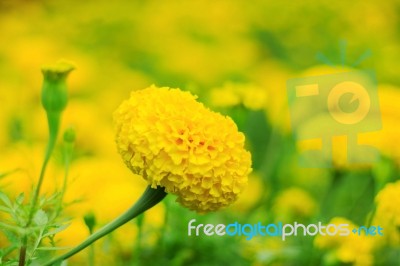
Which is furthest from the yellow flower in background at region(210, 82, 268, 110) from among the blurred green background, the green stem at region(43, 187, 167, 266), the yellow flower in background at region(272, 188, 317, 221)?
the green stem at region(43, 187, 167, 266)

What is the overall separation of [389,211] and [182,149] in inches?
15.0

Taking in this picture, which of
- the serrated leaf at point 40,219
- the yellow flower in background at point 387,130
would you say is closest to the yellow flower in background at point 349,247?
the yellow flower in background at point 387,130

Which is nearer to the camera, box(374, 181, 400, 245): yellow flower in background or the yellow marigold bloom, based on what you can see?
the yellow marigold bloom

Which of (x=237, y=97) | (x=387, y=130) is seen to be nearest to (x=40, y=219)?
(x=237, y=97)

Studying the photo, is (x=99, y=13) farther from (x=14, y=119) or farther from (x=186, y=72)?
(x=14, y=119)

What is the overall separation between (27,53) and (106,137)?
0.24 m

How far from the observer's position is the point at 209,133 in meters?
0.69

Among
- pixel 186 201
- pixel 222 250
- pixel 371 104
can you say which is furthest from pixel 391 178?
pixel 186 201

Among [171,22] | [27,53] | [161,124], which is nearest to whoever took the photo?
[161,124]

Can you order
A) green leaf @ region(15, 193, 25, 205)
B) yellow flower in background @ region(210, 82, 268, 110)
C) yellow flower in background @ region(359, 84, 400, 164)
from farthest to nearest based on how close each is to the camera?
yellow flower in background @ region(359, 84, 400, 164), yellow flower in background @ region(210, 82, 268, 110), green leaf @ region(15, 193, 25, 205)

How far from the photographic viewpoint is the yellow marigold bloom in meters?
0.66

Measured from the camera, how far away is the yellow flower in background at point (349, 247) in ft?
3.11

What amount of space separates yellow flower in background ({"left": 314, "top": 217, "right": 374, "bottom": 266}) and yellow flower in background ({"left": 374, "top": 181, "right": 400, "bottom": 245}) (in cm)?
3

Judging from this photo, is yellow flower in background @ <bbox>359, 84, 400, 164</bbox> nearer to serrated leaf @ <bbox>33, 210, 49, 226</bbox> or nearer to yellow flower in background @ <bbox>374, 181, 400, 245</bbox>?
yellow flower in background @ <bbox>374, 181, 400, 245</bbox>
